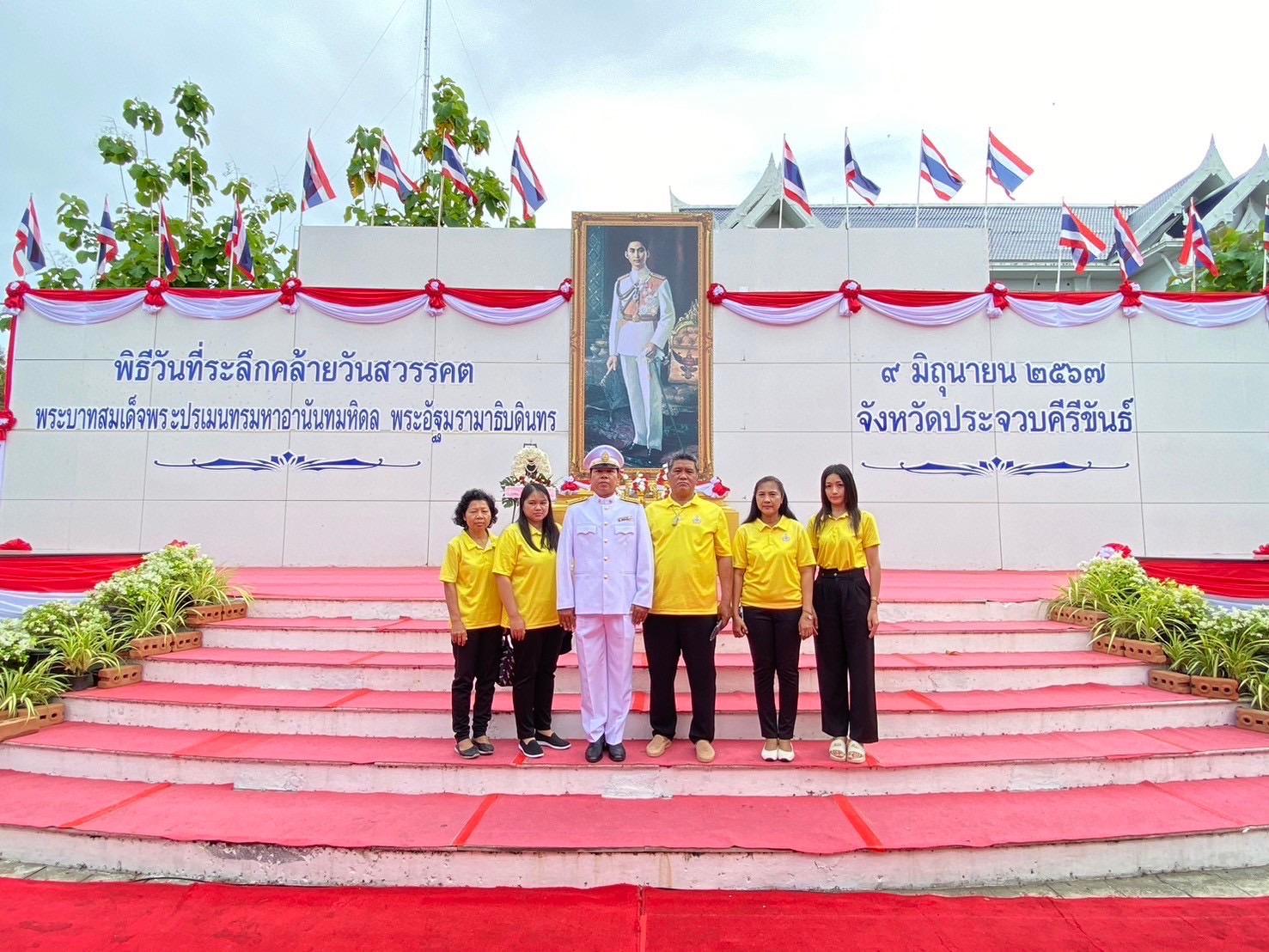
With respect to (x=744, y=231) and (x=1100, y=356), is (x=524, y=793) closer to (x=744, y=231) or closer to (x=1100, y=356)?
(x=744, y=231)

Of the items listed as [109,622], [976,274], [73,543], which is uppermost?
[976,274]

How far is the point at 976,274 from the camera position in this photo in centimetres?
862

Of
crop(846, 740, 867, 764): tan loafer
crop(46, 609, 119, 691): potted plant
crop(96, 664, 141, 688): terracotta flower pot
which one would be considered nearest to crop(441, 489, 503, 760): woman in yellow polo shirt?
crop(846, 740, 867, 764): tan loafer

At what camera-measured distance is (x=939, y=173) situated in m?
8.70

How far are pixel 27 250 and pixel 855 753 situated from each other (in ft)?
34.1

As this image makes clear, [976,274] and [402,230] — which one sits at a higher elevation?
[402,230]

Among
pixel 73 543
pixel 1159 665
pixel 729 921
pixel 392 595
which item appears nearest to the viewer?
pixel 729 921

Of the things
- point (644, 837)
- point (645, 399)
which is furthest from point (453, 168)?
point (644, 837)

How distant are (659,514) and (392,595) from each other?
118 inches

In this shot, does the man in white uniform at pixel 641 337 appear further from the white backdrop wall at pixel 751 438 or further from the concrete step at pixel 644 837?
the concrete step at pixel 644 837

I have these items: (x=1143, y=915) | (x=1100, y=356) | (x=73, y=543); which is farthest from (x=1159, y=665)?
(x=73, y=543)

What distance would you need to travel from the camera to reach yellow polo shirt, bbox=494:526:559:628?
3682 millimetres

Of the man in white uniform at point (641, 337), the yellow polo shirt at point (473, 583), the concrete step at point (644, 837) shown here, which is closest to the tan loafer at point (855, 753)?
the concrete step at point (644, 837)

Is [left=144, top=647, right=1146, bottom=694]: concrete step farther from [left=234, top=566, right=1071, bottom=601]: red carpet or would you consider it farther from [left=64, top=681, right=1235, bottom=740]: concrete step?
[left=234, top=566, right=1071, bottom=601]: red carpet
